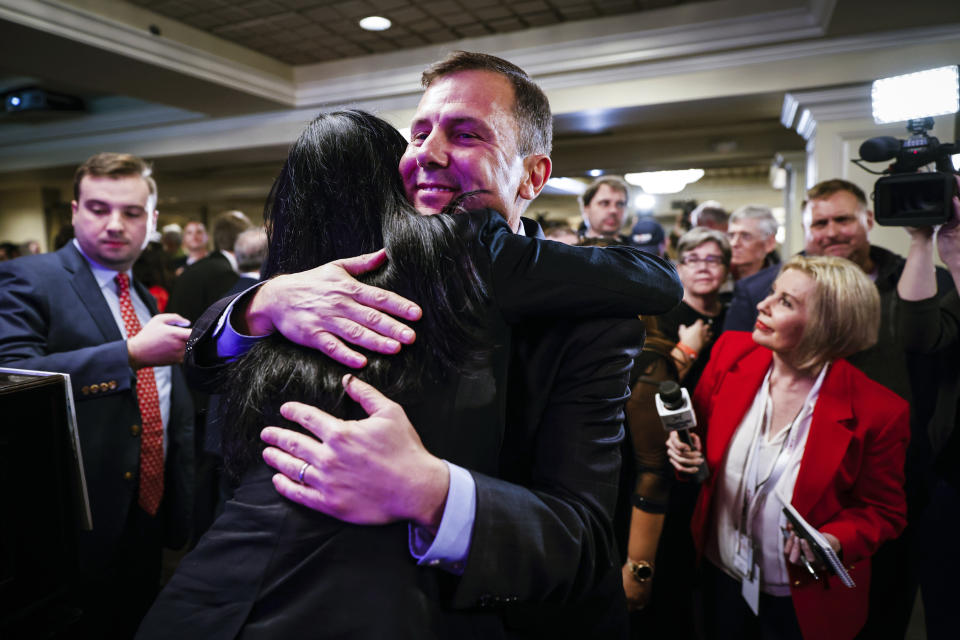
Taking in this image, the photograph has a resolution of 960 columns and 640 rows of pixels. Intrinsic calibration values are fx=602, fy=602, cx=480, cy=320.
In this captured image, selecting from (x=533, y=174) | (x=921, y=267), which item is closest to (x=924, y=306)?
(x=921, y=267)

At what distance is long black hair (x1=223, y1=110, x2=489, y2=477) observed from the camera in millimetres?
714

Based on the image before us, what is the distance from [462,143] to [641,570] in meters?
1.50

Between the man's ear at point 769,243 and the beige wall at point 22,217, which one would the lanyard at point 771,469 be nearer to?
the man's ear at point 769,243

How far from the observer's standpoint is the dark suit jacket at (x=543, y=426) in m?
0.67

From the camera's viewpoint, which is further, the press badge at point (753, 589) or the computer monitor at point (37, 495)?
the press badge at point (753, 589)

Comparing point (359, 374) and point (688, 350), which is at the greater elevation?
point (359, 374)

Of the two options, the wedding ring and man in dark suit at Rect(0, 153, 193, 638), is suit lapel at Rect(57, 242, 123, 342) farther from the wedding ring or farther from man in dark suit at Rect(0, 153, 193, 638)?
the wedding ring

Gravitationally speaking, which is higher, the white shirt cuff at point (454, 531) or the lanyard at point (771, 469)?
the white shirt cuff at point (454, 531)

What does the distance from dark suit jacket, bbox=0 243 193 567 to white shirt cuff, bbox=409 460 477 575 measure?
48.3 inches

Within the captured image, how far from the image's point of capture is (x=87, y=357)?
5.04 feet

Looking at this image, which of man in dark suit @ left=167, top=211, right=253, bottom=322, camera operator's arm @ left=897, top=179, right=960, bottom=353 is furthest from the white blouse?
man in dark suit @ left=167, top=211, right=253, bottom=322

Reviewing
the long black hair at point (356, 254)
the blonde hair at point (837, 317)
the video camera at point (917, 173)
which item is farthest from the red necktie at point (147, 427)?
the video camera at point (917, 173)

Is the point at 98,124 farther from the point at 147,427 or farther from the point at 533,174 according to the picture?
the point at 533,174

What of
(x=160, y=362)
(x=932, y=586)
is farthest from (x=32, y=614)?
(x=932, y=586)
